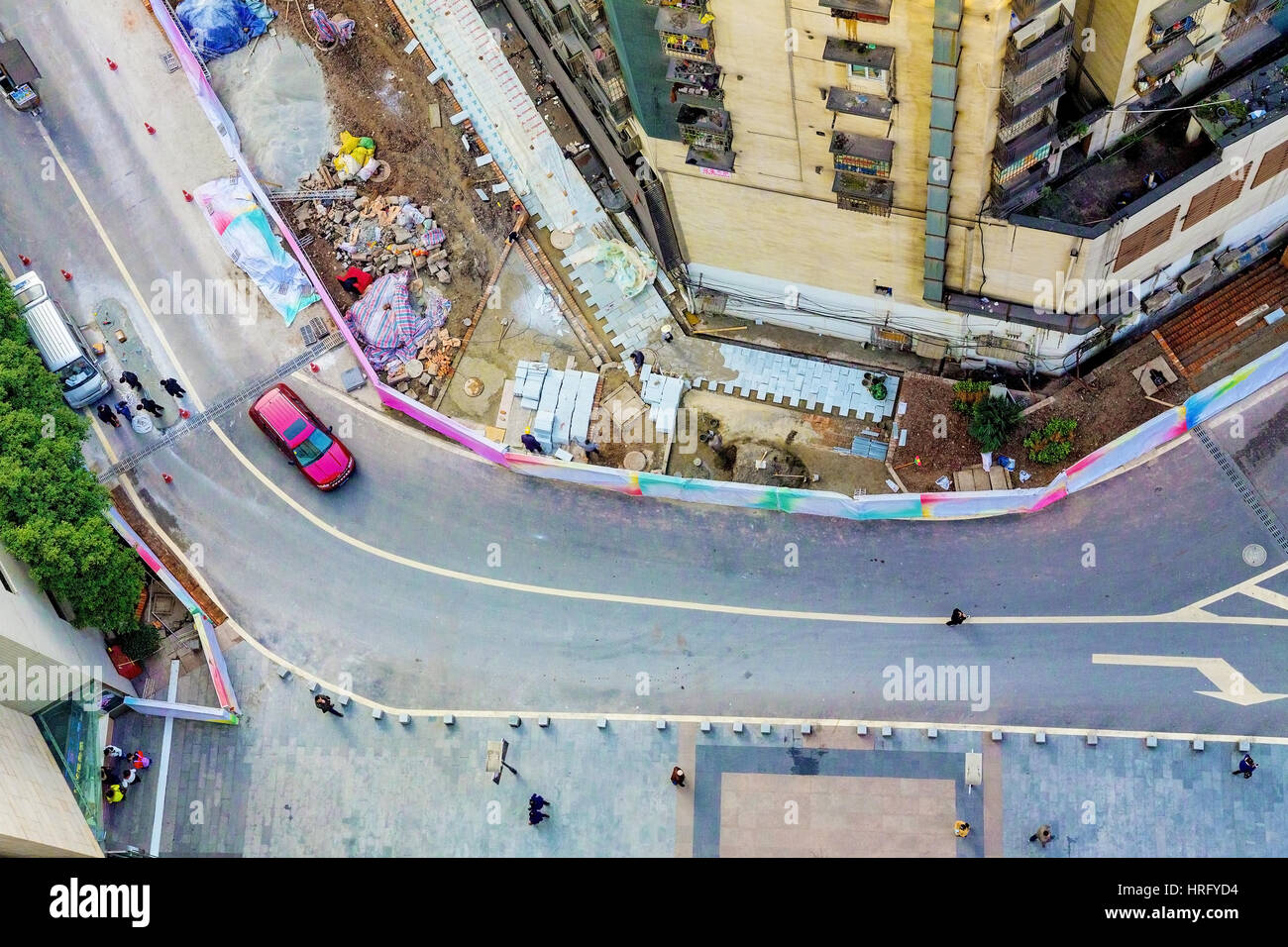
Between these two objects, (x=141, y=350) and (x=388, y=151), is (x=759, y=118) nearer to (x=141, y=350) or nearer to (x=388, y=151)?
(x=388, y=151)

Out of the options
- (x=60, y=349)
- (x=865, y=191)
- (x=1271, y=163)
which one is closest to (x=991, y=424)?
(x=865, y=191)

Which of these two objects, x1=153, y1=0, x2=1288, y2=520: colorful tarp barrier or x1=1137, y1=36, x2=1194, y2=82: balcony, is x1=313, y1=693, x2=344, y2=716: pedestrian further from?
x1=1137, y1=36, x2=1194, y2=82: balcony

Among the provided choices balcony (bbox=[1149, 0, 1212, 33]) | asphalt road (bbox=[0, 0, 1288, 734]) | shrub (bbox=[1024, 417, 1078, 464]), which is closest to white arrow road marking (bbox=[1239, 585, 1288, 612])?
asphalt road (bbox=[0, 0, 1288, 734])

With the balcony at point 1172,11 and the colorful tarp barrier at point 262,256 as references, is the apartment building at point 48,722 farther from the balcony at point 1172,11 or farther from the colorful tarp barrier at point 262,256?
the balcony at point 1172,11

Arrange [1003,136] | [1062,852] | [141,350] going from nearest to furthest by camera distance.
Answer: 1. [1003,136]
2. [1062,852]
3. [141,350]

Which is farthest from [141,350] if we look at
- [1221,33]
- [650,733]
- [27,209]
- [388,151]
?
[1221,33]

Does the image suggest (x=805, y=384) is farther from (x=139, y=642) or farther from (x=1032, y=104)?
(x=139, y=642)

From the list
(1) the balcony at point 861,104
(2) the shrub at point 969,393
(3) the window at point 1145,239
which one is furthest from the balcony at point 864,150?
(2) the shrub at point 969,393
